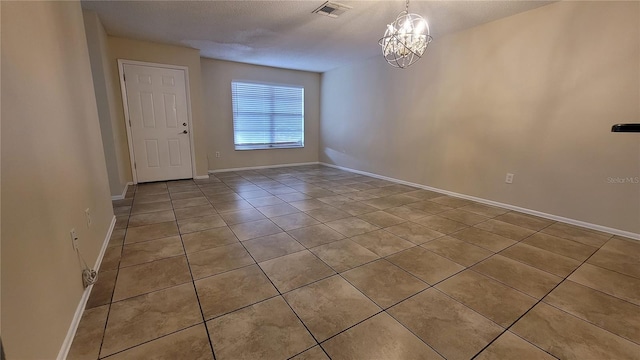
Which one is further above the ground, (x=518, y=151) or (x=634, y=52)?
(x=634, y=52)

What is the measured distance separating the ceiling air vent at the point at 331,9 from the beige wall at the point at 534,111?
1.77 metres

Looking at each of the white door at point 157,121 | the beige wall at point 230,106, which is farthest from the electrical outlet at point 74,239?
the beige wall at point 230,106

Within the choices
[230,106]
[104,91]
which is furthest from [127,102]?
[230,106]

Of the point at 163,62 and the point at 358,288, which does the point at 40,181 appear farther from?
the point at 163,62

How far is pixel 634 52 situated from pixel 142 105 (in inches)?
242

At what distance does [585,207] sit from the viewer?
2.80 m

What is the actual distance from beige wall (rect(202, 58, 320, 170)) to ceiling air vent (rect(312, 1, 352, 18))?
300cm

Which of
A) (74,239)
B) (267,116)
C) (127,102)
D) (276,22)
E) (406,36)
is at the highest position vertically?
(276,22)

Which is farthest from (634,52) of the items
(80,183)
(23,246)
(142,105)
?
(142,105)

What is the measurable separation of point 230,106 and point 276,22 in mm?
2628

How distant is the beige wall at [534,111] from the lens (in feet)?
8.29

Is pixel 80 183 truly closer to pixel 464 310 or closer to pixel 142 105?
pixel 464 310

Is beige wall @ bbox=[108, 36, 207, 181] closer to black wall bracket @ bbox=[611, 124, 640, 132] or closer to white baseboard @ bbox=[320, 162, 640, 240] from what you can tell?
white baseboard @ bbox=[320, 162, 640, 240]

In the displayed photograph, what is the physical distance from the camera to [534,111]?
9.97 ft
